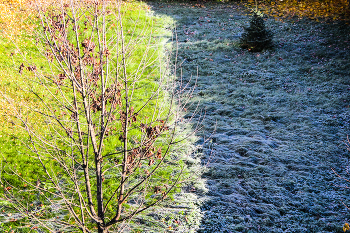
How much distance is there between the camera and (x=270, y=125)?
323 inches

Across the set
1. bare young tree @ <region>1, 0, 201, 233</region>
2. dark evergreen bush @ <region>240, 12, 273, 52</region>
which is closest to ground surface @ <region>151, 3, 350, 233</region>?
dark evergreen bush @ <region>240, 12, 273, 52</region>

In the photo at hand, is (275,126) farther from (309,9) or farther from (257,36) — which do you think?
(309,9)

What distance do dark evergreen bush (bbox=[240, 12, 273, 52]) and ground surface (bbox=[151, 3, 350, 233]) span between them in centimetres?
50

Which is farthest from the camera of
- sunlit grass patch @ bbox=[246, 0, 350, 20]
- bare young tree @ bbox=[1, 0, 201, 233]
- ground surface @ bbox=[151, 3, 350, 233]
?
sunlit grass patch @ bbox=[246, 0, 350, 20]

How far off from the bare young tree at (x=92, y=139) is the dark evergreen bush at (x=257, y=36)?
238 inches

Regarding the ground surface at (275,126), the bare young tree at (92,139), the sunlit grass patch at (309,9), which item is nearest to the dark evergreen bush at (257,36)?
the ground surface at (275,126)

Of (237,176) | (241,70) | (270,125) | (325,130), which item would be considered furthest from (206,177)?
(241,70)

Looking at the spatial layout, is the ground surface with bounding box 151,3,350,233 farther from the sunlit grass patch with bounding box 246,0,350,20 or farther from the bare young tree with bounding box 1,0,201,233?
the sunlit grass patch with bounding box 246,0,350,20

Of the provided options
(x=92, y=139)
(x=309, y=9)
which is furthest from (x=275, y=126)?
(x=309, y=9)

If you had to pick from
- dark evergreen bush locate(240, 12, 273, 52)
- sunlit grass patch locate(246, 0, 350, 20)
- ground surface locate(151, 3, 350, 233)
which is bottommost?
ground surface locate(151, 3, 350, 233)

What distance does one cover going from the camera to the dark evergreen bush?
41.2 feet

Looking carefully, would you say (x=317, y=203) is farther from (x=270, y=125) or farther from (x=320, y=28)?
(x=320, y=28)

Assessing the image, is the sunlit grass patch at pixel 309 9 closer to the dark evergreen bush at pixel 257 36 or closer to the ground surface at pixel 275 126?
the ground surface at pixel 275 126

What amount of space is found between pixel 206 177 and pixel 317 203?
7.94 ft
